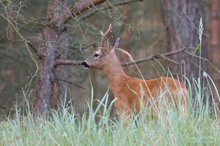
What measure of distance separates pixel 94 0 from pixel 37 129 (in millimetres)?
3237

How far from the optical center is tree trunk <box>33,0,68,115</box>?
9535 millimetres

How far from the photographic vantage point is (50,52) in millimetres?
9539

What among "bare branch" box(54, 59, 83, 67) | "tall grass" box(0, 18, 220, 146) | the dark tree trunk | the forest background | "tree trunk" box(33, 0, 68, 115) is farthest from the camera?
the dark tree trunk

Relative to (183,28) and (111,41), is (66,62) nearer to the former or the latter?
(111,41)

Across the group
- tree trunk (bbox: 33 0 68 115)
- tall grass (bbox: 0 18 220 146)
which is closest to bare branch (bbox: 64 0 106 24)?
tree trunk (bbox: 33 0 68 115)

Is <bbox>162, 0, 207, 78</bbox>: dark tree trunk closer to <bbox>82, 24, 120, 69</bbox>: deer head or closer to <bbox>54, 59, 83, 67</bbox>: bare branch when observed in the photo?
<bbox>82, 24, 120, 69</bbox>: deer head

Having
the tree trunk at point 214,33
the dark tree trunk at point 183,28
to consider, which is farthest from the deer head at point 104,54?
the tree trunk at point 214,33

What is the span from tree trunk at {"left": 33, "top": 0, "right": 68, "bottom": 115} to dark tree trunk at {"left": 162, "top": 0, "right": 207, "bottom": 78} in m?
2.06

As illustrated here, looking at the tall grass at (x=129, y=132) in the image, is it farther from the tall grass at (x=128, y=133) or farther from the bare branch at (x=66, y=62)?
the bare branch at (x=66, y=62)

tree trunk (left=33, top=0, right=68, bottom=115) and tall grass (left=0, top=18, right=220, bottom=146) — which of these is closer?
tall grass (left=0, top=18, right=220, bottom=146)

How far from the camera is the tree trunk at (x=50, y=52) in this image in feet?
31.3

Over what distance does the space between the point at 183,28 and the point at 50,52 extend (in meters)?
2.57

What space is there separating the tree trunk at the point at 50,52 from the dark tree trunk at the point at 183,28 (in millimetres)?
2064

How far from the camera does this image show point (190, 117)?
5793 millimetres
